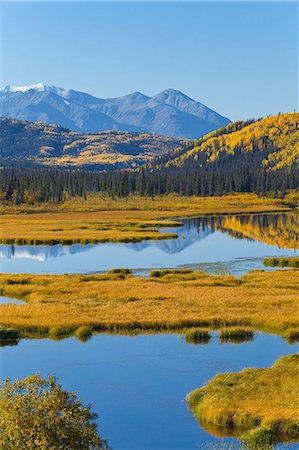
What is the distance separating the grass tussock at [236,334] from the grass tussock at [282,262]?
3250 centimetres

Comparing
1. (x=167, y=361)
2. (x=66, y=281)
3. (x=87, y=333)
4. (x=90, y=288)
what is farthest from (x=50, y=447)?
(x=66, y=281)

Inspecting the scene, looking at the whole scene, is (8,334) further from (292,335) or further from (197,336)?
(292,335)

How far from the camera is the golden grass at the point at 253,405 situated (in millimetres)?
26312

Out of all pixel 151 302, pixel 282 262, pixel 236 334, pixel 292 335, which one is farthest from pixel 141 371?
pixel 282 262

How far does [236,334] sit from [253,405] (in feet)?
42.4

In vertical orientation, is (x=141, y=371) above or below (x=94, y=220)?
below

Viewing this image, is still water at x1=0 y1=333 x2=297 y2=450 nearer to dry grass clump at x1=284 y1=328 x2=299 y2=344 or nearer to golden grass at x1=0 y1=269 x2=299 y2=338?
dry grass clump at x1=284 y1=328 x2=299 y2=344

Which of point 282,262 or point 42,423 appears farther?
point 282,262

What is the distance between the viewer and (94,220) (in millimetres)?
131250

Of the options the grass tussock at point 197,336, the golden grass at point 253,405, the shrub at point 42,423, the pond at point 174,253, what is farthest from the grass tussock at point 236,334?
the pond at point 174,253

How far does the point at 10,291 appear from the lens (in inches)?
2248

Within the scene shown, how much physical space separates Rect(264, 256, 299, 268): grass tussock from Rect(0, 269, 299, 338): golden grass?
28.8 feet

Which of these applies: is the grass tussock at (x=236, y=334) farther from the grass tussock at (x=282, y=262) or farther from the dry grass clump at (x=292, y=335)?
the grass tussock at (x=282, y=262)

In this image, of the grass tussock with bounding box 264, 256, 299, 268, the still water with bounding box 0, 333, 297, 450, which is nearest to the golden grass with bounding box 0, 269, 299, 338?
the still water with bounding box 0, 333, 297, 450
